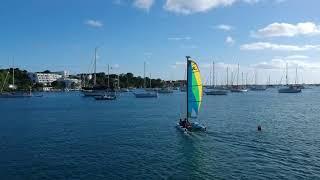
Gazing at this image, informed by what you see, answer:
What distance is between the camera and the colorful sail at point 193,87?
6212 centimetres

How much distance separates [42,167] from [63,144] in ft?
45.0

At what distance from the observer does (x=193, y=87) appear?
6381cm

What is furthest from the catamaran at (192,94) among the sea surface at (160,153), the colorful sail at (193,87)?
the sea surface at (160,153)

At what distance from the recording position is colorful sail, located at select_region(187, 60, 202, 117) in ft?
204

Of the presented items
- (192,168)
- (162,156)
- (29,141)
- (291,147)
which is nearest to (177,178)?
(192,168)

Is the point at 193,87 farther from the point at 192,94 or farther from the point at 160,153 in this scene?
the point at 160,153

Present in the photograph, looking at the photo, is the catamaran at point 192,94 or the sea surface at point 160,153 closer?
the sea surface at point 160,153

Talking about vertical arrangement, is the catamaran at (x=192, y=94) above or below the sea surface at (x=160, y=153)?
above

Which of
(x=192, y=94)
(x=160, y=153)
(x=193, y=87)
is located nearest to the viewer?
(x=160, y=153)

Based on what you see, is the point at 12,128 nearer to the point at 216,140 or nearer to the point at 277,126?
the point at 216,140

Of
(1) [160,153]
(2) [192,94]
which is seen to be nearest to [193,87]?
(2) [192,94]

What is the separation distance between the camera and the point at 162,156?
44.8m

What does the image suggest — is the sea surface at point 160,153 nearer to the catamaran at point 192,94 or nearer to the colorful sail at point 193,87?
the catamaran at point 192,94

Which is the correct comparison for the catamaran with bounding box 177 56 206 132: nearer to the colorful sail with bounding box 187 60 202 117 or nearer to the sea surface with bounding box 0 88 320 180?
the colorful sail with bounding box 187 60 202 117
